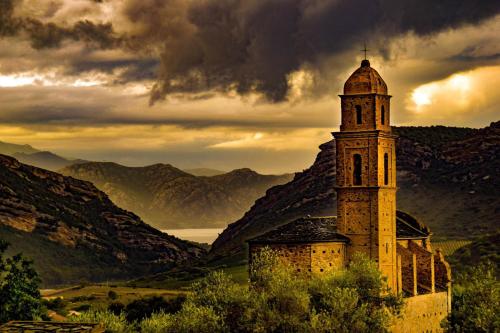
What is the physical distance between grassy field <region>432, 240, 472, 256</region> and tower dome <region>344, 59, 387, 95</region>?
76.1m

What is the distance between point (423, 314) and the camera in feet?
240

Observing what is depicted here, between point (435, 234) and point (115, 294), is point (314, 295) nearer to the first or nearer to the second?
point (115, 294)

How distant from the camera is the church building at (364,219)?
2692 inches

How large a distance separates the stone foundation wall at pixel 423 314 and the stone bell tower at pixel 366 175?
2259mm

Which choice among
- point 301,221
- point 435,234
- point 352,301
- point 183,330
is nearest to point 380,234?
point 301,221

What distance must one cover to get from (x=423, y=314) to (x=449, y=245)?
3271 inches

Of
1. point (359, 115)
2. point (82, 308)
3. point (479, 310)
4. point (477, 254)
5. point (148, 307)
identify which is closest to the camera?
point (479, 310)

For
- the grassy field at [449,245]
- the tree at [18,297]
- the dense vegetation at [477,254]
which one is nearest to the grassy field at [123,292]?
the dense vegetation at [477,254]

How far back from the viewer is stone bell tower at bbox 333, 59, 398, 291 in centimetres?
7019

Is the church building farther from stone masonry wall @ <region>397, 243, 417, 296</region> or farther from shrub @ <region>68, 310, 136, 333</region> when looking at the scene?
shrub @ <region>68, 310, 136, 333</region>

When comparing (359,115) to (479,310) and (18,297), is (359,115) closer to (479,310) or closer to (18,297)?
(479,310)

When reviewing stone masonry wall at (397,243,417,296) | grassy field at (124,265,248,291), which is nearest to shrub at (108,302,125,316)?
grassy field at (124,265,248,291)

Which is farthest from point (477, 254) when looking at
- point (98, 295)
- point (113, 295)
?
point (98, 295)

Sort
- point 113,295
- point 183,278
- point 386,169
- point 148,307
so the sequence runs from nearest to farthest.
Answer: point 386,169 < point 148,307 < point 113,295 < point 183,278
